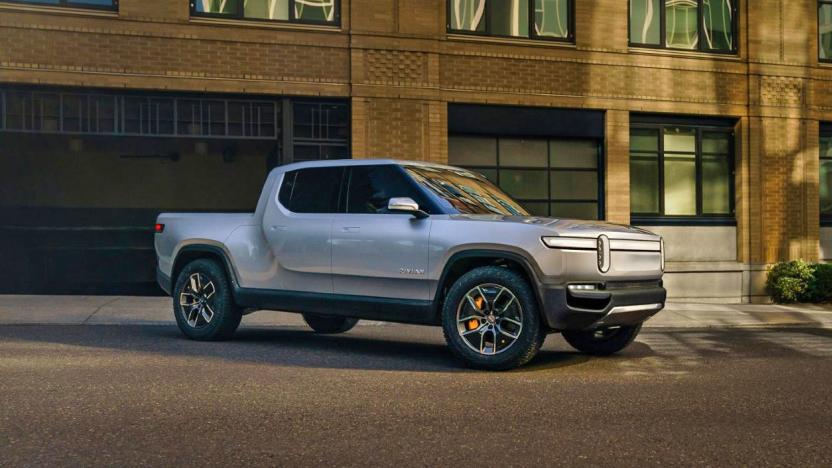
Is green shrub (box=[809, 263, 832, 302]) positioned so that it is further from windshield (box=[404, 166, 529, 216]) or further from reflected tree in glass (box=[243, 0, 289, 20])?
reflected tree in glass (box=[243, 0, 289, 20])

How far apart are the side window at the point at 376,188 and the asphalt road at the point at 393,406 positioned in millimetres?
1398

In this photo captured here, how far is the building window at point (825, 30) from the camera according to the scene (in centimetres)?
1914

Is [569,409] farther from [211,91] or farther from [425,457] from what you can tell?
[211,91]

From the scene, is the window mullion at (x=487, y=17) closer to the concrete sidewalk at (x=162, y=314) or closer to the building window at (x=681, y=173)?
the building window at (x=681, y=173)

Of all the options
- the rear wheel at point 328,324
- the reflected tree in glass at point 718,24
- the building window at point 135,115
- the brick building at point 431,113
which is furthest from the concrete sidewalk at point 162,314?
the reflected tree in glass at point 718,24

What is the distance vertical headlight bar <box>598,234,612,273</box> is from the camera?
24.9ft

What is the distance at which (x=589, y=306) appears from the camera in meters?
7.55

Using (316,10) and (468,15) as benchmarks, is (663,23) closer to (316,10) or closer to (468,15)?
(468,15)

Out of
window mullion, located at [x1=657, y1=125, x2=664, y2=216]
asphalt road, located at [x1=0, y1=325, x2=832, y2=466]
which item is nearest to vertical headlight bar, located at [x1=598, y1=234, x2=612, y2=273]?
asphalt road, located at [x1=0, y1=325, x2=832, y2=466]

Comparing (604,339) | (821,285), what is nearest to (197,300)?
(604,339)

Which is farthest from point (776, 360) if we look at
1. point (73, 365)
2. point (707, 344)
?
point (73, 365)

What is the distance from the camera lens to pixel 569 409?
19.8ft

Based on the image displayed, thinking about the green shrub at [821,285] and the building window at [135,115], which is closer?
the building window at [135,115]

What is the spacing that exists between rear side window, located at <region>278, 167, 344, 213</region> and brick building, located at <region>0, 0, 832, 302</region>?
6862 millimetres
